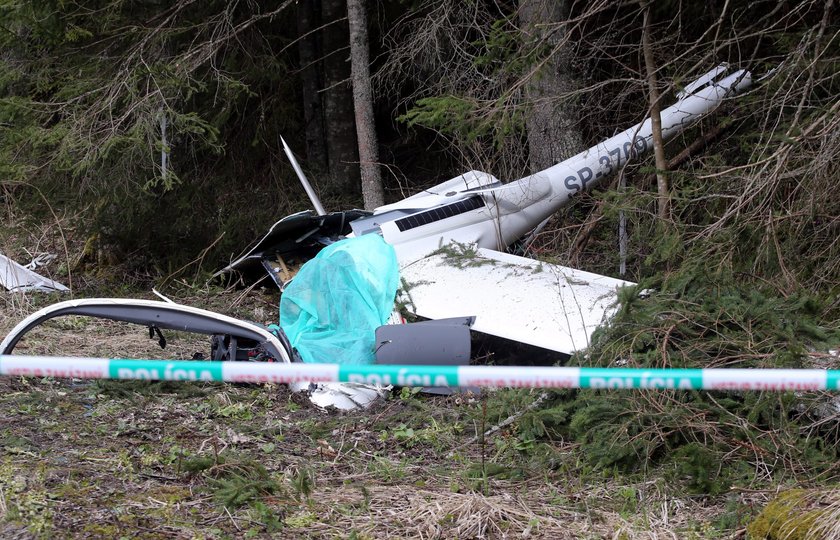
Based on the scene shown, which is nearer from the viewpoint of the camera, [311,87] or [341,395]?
[341,395]

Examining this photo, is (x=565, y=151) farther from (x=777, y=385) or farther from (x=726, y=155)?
Result: (x=777, y=385)

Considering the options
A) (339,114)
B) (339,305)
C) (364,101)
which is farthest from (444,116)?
(339,114)

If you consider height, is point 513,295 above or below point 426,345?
above

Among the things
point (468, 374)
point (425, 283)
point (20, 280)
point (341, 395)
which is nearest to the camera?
point (468, 374)

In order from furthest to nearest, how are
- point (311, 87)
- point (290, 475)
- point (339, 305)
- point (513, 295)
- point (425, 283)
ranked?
1. point (311, 87)
2. point (425, 283)
3. point (513, 295)
4. point (339, 305)
5. point (290, 475)

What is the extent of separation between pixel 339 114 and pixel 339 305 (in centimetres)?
639

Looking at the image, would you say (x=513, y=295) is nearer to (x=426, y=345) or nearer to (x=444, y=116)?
(x=426, y=345)

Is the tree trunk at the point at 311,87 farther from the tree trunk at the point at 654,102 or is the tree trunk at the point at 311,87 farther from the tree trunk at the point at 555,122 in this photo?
the tree trunk at the point at 654,102

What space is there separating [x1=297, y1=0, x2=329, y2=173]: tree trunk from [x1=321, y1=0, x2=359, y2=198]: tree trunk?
268mm

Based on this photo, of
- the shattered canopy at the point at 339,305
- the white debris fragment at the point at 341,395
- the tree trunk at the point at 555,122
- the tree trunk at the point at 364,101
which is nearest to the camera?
the white debris fragment at the point at 341,395

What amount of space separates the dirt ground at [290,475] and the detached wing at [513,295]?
80 centimetres

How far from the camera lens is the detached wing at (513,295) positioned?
6.39m

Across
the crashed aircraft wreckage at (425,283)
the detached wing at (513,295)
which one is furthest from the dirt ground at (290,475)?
the detached wing at (513,295)

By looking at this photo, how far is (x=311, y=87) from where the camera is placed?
1308 cm
